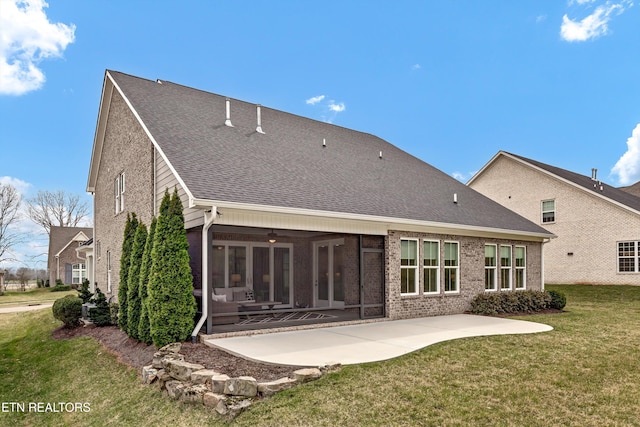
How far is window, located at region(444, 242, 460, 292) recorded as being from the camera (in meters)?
13.5

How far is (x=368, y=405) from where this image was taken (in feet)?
17.9

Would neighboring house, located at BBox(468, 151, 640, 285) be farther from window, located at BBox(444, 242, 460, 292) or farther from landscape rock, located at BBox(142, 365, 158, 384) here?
landscape rock, located at BBox(142, 365, 158, 384)

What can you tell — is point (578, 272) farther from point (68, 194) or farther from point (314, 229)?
point (68, 194)

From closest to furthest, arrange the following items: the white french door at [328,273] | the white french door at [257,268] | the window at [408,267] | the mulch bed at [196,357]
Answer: the mulch bed at [196,357] < the window at [408,267] < the white french door at [257,268] < the white french door at [328,273]

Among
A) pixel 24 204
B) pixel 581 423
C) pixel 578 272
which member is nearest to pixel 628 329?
pixel 581 423

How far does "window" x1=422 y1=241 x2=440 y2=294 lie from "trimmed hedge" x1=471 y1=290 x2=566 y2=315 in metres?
1.83

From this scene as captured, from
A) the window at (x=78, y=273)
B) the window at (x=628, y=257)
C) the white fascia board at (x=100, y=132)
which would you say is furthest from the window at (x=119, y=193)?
the window at (x=78, y=273)

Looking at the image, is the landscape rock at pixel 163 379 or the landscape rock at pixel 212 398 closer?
the landscape rock at pixel 212 398

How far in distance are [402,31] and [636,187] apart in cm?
2865

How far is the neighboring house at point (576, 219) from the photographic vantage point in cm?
2242

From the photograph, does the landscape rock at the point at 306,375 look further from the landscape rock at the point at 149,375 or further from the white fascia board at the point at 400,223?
the white fascia board at the point at 400,223

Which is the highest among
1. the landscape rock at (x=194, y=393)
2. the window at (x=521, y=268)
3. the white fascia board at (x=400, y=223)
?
the white fascia board at (x=400, y=223)

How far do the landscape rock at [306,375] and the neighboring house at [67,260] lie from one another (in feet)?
124

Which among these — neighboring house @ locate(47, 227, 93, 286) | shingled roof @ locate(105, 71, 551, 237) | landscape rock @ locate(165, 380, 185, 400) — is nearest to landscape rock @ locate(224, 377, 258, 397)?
landscape rock @ locate(165, 380, 185, 400)
